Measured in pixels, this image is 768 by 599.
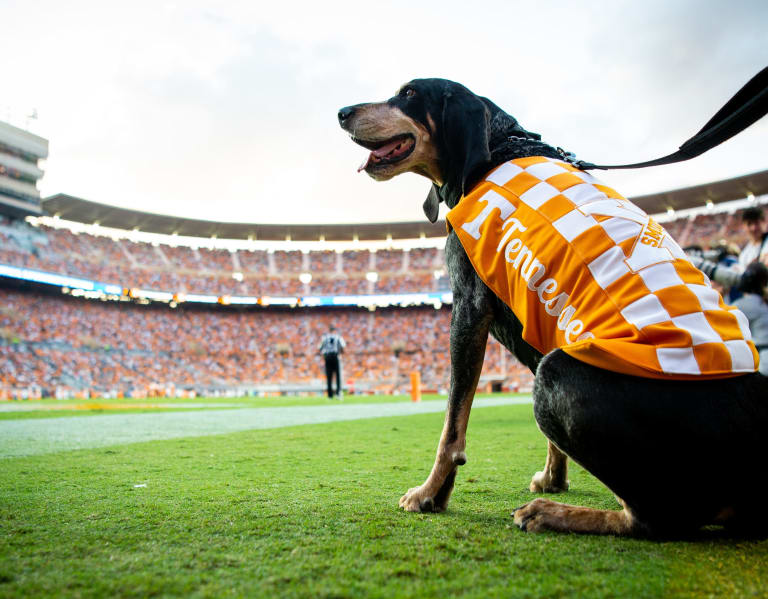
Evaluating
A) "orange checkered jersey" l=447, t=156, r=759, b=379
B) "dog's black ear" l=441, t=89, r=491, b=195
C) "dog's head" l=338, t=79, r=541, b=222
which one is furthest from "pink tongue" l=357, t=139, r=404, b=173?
"orange checkered jersey" l=447, t=156, r=759, b=379

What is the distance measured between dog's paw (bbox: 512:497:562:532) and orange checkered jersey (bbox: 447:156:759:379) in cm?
57

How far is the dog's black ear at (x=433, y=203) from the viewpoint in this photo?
299 centimetres

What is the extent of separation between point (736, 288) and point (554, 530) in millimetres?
4140

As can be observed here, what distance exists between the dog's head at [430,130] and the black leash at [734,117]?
79 cm

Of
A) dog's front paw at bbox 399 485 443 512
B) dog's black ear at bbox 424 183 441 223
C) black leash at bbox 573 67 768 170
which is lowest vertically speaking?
dog's front paw at bbox 399 485 443 512

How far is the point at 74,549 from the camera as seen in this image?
4.97 feet

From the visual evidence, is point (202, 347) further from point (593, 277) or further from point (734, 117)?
point (734, 117)

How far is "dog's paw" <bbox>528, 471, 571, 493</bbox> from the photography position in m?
2.64

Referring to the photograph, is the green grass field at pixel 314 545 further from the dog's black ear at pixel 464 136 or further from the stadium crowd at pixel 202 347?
the stadium crowd at pixel 202 347

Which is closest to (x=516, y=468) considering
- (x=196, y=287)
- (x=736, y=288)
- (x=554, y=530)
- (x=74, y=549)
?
(x=554, y=530)

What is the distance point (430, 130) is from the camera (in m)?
2.69

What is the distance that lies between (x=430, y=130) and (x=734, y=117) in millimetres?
1345

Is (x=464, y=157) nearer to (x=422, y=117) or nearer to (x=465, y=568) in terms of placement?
(x=422, y=117)

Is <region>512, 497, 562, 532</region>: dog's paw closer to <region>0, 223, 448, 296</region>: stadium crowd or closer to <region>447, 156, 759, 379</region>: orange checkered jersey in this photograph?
<region>447, 156, 759, 379</region>: orange checkered jersey
